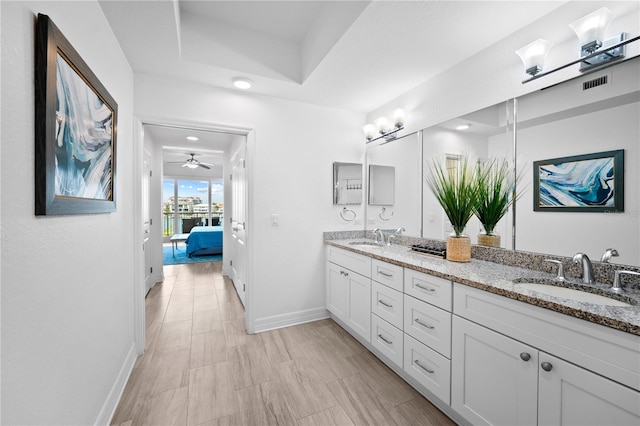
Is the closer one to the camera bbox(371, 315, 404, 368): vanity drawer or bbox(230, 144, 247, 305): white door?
bbox(371, 315, 404, 368): vanity drawer

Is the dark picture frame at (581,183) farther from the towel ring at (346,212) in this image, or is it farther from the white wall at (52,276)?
the white wall at (52,276)

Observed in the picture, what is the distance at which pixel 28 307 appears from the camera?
2.81 feet

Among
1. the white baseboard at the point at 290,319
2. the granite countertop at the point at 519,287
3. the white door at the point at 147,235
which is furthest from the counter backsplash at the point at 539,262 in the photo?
the white door at the point at 147,235

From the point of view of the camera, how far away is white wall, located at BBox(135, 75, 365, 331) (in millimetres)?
2578

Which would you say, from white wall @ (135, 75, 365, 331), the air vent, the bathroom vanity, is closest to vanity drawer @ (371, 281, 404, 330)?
the bathroom vanity

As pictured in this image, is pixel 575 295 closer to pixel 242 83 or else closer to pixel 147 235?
pixel 242 83

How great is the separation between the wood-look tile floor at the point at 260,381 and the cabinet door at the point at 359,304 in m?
0.18

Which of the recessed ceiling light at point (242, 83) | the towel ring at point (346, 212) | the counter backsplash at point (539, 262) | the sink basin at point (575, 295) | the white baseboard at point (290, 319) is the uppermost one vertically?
the recessed ceiling light at point (242, 83)

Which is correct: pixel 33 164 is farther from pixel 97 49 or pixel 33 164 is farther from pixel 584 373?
pixel 584 373

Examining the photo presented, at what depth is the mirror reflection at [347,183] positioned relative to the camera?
9.93ft

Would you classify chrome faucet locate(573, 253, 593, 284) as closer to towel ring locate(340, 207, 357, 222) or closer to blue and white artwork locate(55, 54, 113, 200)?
towel ring locate(340, 207, 357, 222)

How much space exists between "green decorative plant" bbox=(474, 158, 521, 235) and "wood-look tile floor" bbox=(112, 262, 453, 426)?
130 centimetres

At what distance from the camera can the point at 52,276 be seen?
1.00m

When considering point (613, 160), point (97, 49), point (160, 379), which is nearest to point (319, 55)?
point (97, 49)
